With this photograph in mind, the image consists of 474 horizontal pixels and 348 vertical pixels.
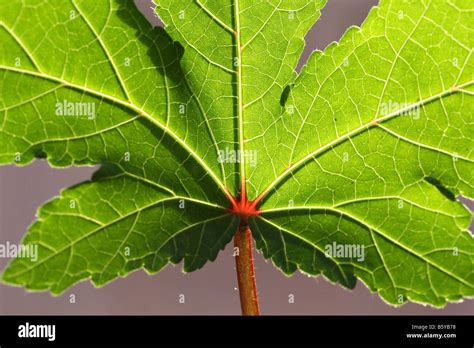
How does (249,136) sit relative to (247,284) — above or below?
above

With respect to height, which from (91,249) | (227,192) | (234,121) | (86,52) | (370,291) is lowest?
(370,291)

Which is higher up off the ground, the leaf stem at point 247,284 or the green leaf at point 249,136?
the green leaf at point 249,136

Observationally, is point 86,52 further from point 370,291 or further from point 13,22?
point 370,291

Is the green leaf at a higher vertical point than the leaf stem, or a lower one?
higher

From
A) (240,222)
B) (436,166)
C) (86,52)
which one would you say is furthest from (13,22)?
(436,166)

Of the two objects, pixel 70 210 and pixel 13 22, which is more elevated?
pixel 13 22

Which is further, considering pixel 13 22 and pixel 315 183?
pixel 315 183

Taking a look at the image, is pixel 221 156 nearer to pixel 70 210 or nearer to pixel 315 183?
pixel 315 183
